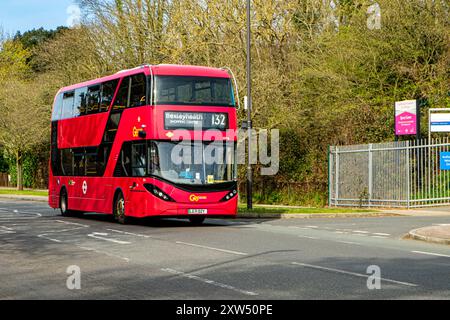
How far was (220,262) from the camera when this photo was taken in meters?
13.1

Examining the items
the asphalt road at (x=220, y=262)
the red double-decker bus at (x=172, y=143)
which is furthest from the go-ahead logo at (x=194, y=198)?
the asphalt road at (x=220, y=262)

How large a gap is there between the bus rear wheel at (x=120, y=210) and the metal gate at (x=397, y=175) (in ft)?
36.7

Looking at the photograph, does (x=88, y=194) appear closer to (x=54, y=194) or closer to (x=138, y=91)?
(x=54, y=194)

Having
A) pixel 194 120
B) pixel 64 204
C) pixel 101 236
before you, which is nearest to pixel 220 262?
pixel 101 236

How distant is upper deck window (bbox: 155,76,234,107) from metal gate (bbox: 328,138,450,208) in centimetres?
1006

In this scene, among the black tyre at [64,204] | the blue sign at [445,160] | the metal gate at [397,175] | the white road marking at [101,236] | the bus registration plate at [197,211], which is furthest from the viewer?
the metal gate at [397,175]

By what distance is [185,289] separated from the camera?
9.96 m

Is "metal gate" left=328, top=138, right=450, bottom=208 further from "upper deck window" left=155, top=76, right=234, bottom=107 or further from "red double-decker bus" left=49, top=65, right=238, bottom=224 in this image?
"upper deck window" left=155, top=76, right=234, bottom=107

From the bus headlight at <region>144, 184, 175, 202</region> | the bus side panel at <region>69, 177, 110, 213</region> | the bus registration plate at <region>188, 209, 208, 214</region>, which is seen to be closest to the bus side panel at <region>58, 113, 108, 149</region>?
the bus side panel at <region>69, 177, 110, 213</region>

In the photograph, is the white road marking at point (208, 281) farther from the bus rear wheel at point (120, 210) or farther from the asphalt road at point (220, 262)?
the bus rear wheel at point (120, 210)

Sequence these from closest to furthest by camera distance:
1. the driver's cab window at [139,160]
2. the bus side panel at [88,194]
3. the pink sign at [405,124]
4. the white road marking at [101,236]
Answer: the white road marking at [101,236], the driver's cab window at [139,160], the bus side panel at [88,194], the pink sign at [405,124]

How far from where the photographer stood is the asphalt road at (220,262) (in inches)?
386

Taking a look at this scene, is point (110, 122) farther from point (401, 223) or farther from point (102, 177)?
point (401, 223)
